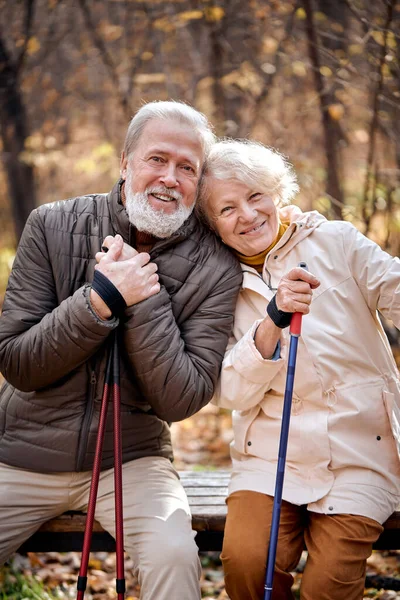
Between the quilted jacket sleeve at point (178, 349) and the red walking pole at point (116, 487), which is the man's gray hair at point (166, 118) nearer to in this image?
the quilted jacket sleeve at point (178, 349)

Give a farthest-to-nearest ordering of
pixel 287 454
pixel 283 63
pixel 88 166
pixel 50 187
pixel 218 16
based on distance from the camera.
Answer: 1. pixel 50 187
2. pixel 88 166
3. pixel 283 63
4. pixel 218 16
5. pixel 287 454

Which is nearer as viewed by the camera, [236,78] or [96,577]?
[96,577]

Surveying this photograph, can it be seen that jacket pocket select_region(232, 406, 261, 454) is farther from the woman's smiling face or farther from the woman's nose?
the woman's nose

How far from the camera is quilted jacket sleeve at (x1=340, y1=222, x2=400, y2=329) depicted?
8.82 ft

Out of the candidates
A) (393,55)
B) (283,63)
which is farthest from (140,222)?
(283,63)

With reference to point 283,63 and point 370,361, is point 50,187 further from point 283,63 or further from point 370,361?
point 370,361

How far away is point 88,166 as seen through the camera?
7516 millimetres

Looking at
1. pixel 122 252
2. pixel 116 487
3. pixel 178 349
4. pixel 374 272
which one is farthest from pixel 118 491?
pixel 374 272

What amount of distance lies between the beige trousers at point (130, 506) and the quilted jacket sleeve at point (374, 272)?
111 cm

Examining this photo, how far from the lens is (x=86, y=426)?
2.80 meters

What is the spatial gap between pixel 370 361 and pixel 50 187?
954 cm

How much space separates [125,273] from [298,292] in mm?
664

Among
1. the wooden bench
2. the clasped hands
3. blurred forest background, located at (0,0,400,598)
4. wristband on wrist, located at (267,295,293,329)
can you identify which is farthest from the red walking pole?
blurred forest background, located at (0,0,400,598)

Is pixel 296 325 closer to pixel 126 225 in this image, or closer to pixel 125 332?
pixel 125 332
